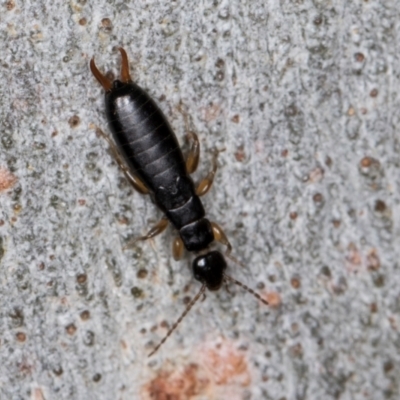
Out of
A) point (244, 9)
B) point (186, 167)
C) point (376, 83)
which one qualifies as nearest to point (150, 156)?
point (186, 167)

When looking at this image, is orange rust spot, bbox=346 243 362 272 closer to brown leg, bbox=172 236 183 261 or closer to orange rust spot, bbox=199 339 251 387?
orange rust spot, bbox=199 339 251 387

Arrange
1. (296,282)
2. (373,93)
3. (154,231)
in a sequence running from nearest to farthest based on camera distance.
Answer: (373,93) → (296,282) → (154,231)

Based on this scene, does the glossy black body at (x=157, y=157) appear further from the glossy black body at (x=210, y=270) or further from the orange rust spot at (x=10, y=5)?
the orange rust spot at (x=10, y=5)

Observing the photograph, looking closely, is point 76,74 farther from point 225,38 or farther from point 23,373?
point 23,373

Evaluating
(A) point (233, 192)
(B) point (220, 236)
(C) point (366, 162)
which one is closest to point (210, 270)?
(B) point (220, 236)

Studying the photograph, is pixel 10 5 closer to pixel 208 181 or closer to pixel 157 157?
pixel 157 157
